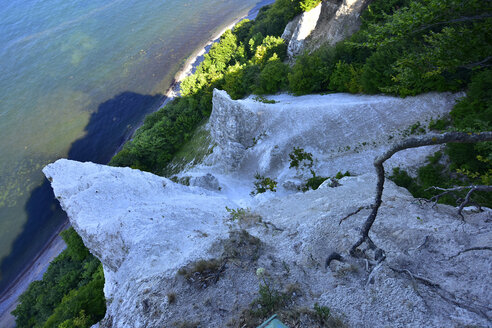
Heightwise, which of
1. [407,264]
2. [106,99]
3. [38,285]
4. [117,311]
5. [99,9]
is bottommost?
[38,285]

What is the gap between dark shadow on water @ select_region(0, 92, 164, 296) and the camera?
1614 inches

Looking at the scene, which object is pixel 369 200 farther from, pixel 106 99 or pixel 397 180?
pixel 106 99

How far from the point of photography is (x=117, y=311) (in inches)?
425

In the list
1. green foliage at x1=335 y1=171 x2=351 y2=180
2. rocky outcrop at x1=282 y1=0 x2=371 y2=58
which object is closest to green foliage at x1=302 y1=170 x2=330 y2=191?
green foliage at x1=335 y1=171 x2=351 y2=180

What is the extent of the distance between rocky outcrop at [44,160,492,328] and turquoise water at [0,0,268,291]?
38.4 metres

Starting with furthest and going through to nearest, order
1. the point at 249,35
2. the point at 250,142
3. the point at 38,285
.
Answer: the point at 249,35
the point at 38,285
the point at 250,142

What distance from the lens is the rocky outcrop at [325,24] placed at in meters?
33.0

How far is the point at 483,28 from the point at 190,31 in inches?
2855

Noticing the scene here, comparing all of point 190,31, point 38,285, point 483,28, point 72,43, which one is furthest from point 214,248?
point 72,43

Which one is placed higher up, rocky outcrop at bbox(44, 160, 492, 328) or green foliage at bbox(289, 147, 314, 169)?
rocky outcrop at bbox(44, 160, 492, 328)

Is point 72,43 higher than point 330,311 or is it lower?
higher

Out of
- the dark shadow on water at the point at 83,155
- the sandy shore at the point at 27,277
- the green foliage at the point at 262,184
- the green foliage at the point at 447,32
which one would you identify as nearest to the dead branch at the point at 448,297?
the green foliage at the point at 447,32

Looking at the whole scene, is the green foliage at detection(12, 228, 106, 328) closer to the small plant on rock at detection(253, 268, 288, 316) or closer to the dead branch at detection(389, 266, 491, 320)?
the small plant on rock at detection(253, 268, 288, 316)

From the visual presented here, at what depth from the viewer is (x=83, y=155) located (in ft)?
168
